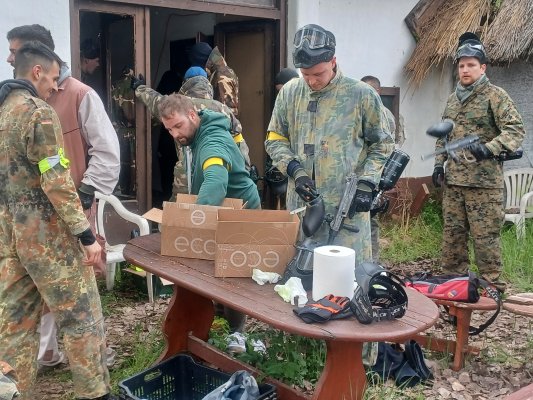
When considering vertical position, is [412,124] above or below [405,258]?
above

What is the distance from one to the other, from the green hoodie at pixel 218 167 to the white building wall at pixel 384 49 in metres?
2.92

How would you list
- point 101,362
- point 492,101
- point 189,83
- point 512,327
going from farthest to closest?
point 189,83, point 492,101, point 512,327, point 101,362

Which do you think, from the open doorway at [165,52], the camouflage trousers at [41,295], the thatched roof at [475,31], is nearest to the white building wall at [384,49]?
the thatched roof at [475,31]

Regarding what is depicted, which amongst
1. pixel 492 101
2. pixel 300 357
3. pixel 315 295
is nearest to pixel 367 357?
pixel 300 357

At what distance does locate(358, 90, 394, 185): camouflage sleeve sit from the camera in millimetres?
3330

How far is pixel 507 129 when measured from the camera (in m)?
4.84

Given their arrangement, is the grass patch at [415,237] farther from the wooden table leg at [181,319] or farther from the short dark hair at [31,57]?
the short dark hair at [31,57]

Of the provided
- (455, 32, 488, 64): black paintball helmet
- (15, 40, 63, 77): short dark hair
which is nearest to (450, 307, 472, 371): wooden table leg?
(455, 32, 488, 64): black paintball helmet

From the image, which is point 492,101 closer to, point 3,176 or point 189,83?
point 189,83

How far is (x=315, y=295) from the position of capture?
2.61 meters

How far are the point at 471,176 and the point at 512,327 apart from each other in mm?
1276

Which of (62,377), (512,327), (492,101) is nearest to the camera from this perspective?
(62,377)

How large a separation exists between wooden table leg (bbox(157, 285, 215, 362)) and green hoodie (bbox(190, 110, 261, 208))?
2.18 feet

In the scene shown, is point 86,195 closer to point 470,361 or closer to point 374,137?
point 374,137
